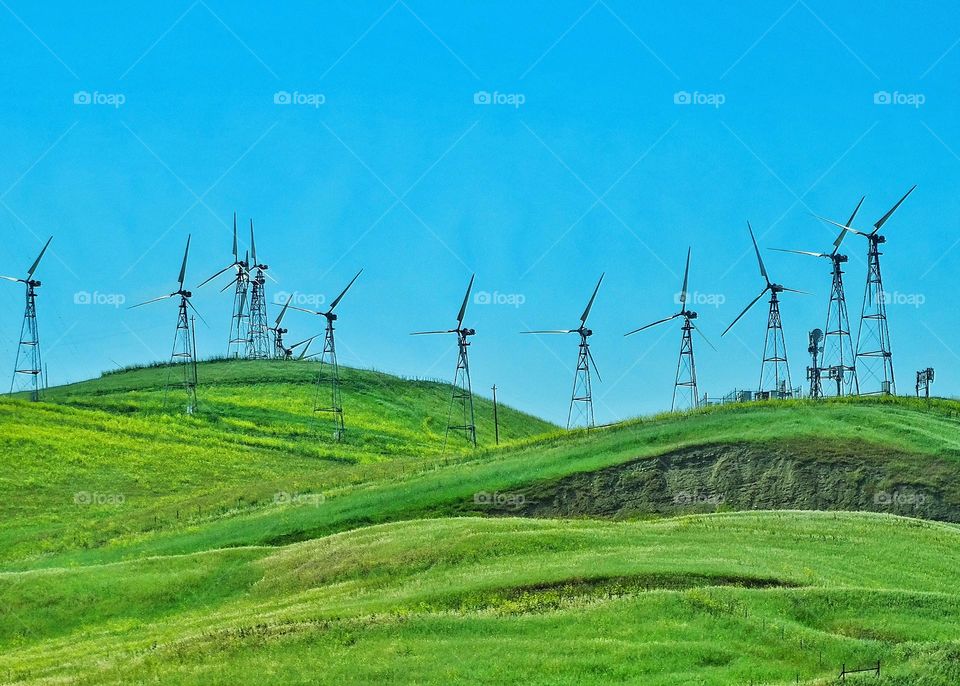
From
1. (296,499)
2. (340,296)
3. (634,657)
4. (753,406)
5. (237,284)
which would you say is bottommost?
(634,657)

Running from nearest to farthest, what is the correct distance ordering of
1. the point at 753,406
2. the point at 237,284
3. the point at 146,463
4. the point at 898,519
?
1. the point at 898,519
2. the point at 753,406
3. the point at 146,463
4. the point at 237,284

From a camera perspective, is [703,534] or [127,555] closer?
[703,534]

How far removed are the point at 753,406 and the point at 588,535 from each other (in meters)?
39.9

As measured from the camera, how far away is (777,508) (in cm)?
6869

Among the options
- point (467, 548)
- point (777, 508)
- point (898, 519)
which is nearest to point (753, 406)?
point (777, 508)

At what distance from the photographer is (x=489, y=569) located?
150ft

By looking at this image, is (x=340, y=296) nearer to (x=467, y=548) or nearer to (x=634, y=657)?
(x=467, y=548)

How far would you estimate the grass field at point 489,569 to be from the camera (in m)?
33.1
